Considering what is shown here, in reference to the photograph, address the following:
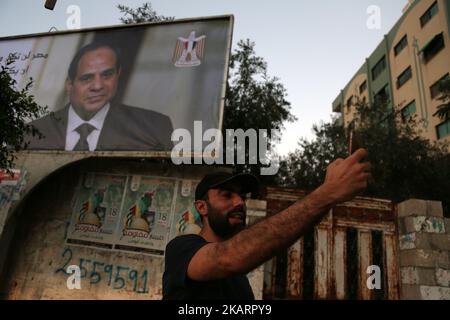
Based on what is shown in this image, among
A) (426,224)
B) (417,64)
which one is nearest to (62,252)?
(426,224)

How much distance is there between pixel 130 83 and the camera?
9672 mm

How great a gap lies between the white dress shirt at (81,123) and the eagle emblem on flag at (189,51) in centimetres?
243

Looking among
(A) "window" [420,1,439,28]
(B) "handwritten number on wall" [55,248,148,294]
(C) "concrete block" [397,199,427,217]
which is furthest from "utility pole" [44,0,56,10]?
(A) "window" [420,1,439,28]

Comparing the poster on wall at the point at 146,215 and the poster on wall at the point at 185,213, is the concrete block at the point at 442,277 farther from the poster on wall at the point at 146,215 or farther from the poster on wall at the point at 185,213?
the poster on wall at the point at 146,215

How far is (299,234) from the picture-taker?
4.32 feet

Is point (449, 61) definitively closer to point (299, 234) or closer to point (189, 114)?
point (189, 114)

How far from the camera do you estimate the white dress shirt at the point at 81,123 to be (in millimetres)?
9008

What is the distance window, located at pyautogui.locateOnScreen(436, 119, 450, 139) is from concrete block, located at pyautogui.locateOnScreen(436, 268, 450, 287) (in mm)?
17052

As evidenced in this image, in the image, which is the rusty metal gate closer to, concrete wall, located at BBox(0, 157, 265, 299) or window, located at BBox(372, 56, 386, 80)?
concrete wall, located at BBox(0, 157, 265, 299)

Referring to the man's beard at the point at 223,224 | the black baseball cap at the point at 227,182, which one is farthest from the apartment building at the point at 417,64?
the man's beard at the point at 223,224

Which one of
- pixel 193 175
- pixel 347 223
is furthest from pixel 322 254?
pixel 193 175

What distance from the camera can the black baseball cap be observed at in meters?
1.93
